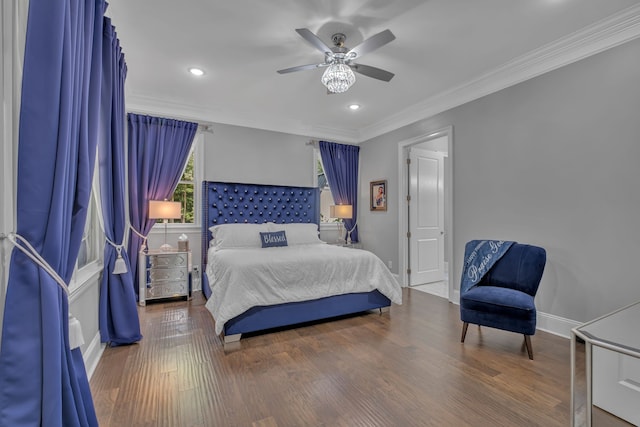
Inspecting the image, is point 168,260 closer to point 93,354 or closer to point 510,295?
point 93,354

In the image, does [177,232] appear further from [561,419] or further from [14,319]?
[561,419]

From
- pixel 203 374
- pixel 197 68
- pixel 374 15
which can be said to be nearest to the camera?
pixel 203 374

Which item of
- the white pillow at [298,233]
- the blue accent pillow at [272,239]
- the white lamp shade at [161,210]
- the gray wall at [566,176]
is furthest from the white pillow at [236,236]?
the gray wall at [566,176]

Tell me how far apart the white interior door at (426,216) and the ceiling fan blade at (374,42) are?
273 centimetres

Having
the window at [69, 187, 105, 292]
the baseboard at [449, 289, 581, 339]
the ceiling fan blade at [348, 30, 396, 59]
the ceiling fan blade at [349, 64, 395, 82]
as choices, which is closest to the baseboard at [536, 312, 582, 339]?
the baseboard at [449, 289, 581, 339]

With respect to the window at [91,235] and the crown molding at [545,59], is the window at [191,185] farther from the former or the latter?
the crown molding at [545,59]

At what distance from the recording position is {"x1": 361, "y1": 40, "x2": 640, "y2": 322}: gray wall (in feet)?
8.41

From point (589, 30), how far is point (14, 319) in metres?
4.34

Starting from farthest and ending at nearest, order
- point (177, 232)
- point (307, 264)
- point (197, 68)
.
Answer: point (177, 232) < point (197, 68) < point (307, 264)

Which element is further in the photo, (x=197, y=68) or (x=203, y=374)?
(x=197, y=68)

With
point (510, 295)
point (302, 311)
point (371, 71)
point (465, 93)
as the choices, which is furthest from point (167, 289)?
point (465, 93)

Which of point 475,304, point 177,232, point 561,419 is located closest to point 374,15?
point 475,304

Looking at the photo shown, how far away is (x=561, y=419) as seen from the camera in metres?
1.72

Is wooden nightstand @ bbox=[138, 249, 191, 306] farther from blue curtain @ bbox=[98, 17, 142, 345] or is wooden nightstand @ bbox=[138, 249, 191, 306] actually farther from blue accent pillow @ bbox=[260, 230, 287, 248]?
blue curtain @ bbox=[98, 17, 142, 345]
